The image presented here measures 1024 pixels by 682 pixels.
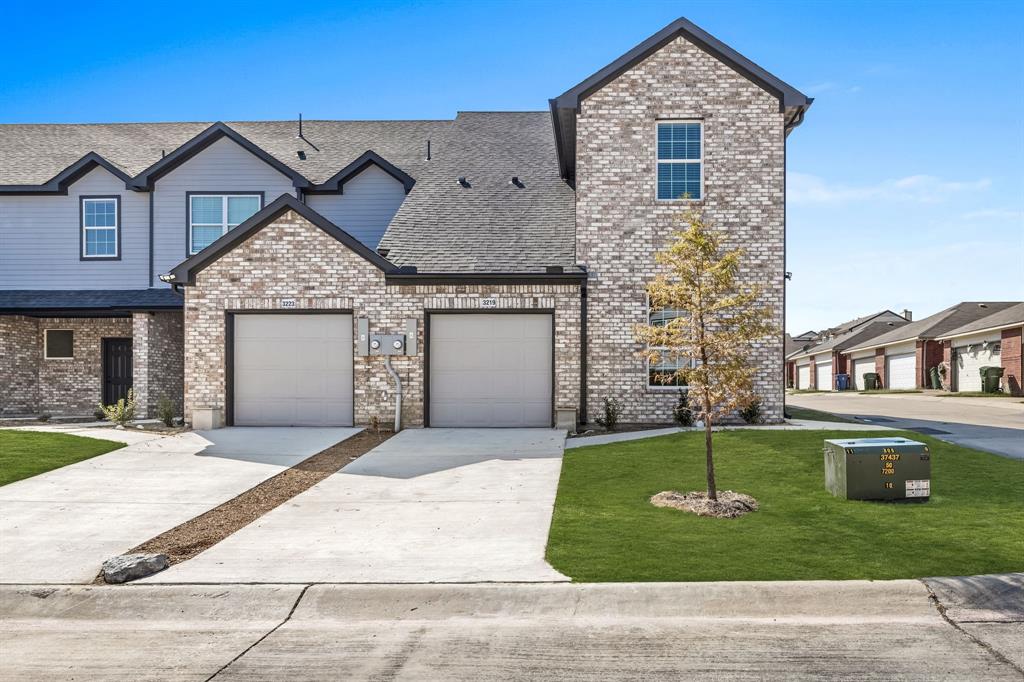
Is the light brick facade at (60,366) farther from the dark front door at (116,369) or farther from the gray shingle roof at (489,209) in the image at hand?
the gray shingle roof at (489,209)

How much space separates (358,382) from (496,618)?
431 inches

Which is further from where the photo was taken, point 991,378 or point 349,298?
point 991,378

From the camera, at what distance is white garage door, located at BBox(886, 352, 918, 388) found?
39.9 meters

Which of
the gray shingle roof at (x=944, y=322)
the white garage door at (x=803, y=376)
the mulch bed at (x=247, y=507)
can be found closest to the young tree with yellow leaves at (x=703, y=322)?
the mulch bed at (x=247, y=507)

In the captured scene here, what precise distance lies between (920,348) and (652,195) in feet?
95.6

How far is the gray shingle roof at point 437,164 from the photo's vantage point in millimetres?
16719

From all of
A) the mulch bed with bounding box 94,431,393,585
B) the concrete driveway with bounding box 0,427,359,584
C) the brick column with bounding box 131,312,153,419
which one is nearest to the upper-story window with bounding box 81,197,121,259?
the brick column with bounding box 131,312,153,419

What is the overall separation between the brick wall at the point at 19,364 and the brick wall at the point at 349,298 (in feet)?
23.3

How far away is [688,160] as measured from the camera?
16.2 m

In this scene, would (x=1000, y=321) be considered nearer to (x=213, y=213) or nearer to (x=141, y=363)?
(x=213, y=213)

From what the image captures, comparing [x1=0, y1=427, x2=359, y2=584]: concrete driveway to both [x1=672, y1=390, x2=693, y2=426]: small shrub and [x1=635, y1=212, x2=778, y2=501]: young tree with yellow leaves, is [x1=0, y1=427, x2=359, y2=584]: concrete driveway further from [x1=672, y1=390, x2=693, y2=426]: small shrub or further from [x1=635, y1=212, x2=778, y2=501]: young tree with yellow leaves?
[x1=672, y1=390, x2=693, y2=426]: small shrub

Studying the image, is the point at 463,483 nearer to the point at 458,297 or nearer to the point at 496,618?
the point at 496,618

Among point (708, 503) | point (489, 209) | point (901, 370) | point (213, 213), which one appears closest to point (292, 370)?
point (489, 209)

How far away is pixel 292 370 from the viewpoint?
1648 cm
